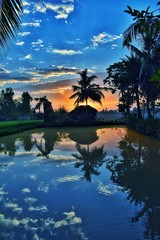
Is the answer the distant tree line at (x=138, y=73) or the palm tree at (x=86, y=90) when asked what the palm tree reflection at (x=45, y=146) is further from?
the palm tree at (x=86, y=90)

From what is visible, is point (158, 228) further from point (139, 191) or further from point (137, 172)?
point (137, 172)

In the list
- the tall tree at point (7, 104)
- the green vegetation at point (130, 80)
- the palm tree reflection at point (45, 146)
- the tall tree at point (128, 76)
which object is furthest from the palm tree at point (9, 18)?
the tall tree at point (7, 104)

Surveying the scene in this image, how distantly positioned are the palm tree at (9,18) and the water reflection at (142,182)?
308 cm

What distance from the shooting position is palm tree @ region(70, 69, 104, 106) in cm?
3617

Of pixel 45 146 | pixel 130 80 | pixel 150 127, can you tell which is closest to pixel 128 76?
pixel 130 80

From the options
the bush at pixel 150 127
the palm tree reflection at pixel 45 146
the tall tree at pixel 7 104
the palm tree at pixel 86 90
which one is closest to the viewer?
the palm tree reflection at pixel 45 146

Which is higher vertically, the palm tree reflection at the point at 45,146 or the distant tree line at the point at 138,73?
the distant tree line at the point at 138,73

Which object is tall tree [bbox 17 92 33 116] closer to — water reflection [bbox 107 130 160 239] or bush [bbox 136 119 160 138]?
bush [bbox 136 119 160 138]

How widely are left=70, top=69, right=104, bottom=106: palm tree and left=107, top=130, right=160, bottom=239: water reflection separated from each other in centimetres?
2622

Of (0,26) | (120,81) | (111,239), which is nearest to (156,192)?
(111,239)

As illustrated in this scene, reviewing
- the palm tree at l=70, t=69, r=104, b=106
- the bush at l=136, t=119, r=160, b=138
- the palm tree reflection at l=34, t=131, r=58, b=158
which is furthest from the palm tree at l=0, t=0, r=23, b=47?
the palm tree at l=70, t=69, r=104, b=106

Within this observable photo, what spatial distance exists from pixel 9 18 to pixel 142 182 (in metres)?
4.68

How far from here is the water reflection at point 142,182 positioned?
3.98m

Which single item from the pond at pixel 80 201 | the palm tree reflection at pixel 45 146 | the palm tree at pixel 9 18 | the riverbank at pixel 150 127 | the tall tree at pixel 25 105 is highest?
the tall tree at pixel 25 105
